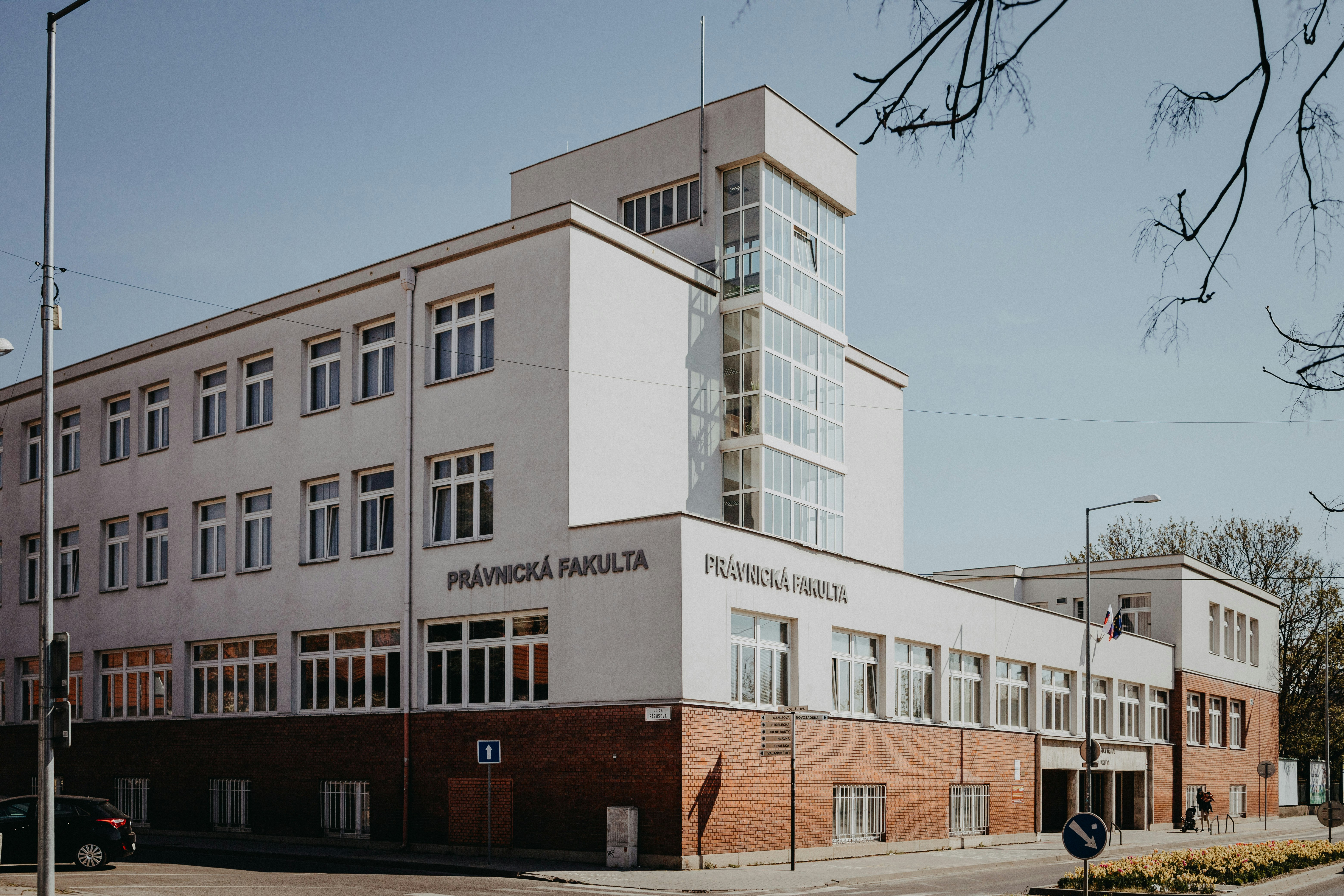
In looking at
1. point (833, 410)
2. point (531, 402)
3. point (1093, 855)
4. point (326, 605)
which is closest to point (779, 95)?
point (833, 410)

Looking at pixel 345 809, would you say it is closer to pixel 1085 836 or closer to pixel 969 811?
pixel 969 811

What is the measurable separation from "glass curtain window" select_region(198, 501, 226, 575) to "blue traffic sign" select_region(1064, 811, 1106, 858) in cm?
2635

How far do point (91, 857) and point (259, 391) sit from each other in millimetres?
14456

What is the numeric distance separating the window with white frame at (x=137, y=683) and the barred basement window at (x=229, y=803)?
2.97m

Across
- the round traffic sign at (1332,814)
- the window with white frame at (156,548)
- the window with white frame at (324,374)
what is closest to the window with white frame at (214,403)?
the window with white frame at (156,548)

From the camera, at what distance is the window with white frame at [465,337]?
3092cm

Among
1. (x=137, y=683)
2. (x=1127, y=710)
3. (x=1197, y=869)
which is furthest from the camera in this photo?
(x=1127, y=710)

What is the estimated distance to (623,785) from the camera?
26531 millimetres

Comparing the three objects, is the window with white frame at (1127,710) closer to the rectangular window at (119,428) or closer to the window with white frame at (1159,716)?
the window with white frame at (1159,716)

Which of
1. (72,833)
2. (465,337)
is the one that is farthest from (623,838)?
(465,337)

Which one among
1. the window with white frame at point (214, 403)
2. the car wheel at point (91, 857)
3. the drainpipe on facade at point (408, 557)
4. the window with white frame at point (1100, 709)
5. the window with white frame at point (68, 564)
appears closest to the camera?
the car wheel at point (91, 857)

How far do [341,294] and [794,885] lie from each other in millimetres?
18267

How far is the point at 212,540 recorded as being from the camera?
36.2 m

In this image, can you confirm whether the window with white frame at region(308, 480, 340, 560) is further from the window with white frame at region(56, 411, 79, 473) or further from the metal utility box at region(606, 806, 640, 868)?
the window with white frame at region(56, 411, 79, 473)
